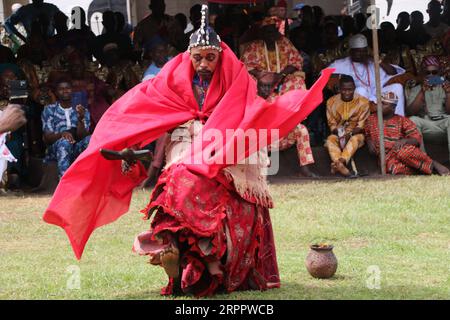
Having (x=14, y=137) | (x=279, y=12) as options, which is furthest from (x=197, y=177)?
(x=279, y=12)

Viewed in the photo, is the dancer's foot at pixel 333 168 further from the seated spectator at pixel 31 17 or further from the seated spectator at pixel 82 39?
the seated spectator at pixel 31 17

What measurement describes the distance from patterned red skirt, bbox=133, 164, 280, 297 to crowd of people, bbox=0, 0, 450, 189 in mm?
5360

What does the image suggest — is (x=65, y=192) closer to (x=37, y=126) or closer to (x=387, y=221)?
(x=387, y=221)

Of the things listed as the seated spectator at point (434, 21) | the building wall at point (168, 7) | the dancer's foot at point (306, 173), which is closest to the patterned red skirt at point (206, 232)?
the dancer's foot at point (306, 173)

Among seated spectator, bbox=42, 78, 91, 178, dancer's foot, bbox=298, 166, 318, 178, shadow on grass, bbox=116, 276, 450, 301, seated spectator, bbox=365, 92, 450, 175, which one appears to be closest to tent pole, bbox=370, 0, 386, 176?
seated spectator, bbox=365, 92, 450, 175

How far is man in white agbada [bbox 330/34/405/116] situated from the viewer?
1399 centimetres

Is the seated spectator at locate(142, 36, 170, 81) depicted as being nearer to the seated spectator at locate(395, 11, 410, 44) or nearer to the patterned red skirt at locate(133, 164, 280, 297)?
the seated spectator at locate(395, 11, 410, 44)

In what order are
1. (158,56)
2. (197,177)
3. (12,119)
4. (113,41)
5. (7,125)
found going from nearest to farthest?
1. (197,177)
2. (12,119)
3. (7,125)
4. (158,56)
5. (113,41)

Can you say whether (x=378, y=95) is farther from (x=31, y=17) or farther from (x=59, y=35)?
(x=31, y=17)

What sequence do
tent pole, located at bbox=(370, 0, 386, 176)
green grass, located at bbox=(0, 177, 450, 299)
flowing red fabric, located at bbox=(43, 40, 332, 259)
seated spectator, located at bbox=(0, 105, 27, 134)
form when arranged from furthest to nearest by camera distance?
tent pole, located at bbox=(370, 0, 386, 176) < seated spectator, located at bbox=(0, 105, 27, 134) < green grass, located at bbox=(0, 177, 450, 299) < flowing red fabric, located at bbox=(43, 40, 332, 259)

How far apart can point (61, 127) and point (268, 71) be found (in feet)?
9.04

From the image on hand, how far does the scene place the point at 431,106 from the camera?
13.9 meters

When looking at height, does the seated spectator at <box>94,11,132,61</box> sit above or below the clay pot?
above

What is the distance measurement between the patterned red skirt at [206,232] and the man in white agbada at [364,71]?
6.97m
